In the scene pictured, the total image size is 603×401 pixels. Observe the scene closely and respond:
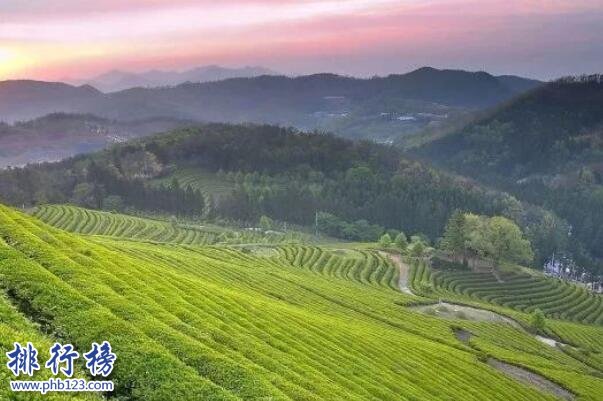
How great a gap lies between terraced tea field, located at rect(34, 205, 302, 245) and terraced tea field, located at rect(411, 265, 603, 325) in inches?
2268

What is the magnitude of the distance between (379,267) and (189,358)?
4651 inches

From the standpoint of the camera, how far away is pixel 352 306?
72.1m

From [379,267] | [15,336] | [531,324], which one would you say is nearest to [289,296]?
[15,336]

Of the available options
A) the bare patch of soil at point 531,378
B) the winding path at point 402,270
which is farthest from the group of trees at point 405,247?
the bare patch of soil at point 531,378

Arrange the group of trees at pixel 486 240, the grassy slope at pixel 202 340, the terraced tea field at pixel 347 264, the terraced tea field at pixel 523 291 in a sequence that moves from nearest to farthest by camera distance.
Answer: the grassy slope at pixel 202 340 → the terraced tea field at pixel 347 264 → the terraced tea field at pixel 523 291 → the group of trees at pixel 486 240

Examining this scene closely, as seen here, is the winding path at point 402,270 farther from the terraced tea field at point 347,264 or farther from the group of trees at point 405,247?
the group of trees at point 405,247

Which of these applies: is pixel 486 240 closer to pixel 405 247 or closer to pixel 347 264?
pixel 405 247

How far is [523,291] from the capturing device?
151500 mm

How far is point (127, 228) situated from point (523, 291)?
118 meters

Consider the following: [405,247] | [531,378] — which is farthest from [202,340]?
[405,247]

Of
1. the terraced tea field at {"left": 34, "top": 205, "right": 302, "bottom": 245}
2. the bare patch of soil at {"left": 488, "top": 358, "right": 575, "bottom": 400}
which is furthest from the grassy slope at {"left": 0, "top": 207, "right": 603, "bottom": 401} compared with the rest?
the terraced tea field at {"left": 34, "top": 205, "right": 302, "bottom": 245}

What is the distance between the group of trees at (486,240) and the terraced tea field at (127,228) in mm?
58866

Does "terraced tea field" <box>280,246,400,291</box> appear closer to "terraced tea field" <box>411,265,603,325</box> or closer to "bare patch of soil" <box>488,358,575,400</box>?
"terraced tea field" <box>411,265,603,325</box>

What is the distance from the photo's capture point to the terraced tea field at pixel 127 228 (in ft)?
546
